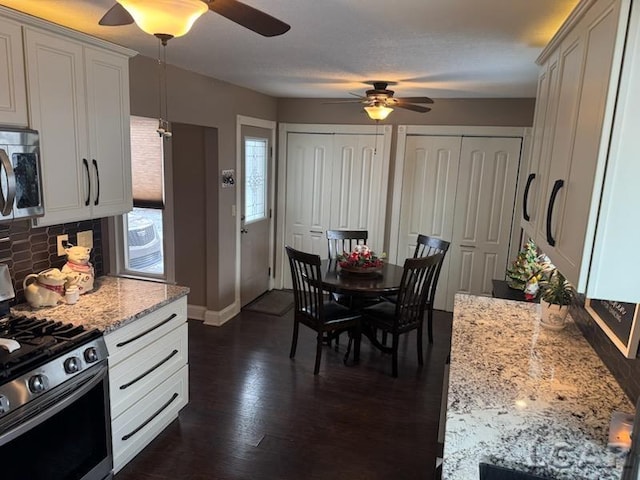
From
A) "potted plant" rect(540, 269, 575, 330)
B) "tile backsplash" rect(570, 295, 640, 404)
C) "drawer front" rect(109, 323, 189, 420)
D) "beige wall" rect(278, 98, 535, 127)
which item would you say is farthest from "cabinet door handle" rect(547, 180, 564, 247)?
"beige wall" rect(278, 98, 535, 127)

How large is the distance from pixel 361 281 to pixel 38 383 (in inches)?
98.6

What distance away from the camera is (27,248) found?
2.52m

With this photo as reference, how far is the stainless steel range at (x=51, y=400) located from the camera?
67.5 inches

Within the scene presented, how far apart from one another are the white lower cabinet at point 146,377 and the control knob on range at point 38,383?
38 cm

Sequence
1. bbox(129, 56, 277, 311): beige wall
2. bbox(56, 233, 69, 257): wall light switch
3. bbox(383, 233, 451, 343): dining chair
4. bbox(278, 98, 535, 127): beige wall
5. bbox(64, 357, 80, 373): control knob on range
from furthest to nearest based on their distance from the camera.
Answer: bbox(278, 98, 535, 127): beige wall, bbox(383, 233, 451, 343): dining chair, bbox(129, 56, 277, 311): beige wall, bbox(56, 233, 69, 257): wall light switch, bbox(64, 357, 80, 373): control knob on range

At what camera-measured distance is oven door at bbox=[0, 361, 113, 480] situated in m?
1.71

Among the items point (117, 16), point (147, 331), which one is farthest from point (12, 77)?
point (147, 331)

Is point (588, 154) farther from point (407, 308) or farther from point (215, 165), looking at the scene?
point (215, 165)

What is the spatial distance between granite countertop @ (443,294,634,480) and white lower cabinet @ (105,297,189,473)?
162 centimetres

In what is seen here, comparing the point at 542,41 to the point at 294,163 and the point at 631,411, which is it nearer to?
the point at 631,411

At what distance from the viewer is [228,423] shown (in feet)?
9.74

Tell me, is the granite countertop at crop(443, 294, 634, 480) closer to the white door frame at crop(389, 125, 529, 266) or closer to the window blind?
the white door frame at crop(389, 125, 529, 266)

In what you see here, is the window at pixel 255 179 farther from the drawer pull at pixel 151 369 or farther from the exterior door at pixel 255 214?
the drawer pull at pixel 151 369

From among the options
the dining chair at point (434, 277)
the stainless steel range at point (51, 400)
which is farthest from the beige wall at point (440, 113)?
the stainless steel range at point (51, 400)
